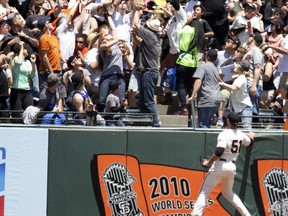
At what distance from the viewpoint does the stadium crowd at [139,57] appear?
2056 cm

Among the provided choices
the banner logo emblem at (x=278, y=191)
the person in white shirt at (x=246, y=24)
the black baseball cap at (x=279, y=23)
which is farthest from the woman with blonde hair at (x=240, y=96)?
the black baseball cap at (x=279, y=23)

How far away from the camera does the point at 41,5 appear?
2514 cm

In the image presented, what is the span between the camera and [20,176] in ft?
61.2

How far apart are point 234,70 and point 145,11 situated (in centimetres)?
416

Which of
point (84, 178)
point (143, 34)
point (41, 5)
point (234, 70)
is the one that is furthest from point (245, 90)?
point (41, 5)

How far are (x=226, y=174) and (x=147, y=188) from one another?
1.44m

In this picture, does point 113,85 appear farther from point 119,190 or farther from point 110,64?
point 119,190

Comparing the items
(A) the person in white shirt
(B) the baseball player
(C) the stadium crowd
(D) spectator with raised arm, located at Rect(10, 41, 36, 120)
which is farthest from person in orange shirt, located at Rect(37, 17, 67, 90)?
(B) the baseball player

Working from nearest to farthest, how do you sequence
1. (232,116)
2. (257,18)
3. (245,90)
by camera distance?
(232,116), (245,90), (257,18)

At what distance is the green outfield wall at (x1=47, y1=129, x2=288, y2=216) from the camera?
18766 mm

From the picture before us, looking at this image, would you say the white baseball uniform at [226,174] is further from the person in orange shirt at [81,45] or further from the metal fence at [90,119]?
the person in orange shirt at [81,45]

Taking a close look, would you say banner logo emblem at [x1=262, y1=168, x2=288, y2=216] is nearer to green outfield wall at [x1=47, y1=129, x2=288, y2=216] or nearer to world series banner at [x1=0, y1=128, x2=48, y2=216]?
green outfield wall at [x1=47, y1=129, x2=288, y2=216]

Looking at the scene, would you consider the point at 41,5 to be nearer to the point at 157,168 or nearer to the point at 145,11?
the point at 145,11

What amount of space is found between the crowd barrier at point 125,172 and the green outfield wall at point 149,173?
0.05 feet
